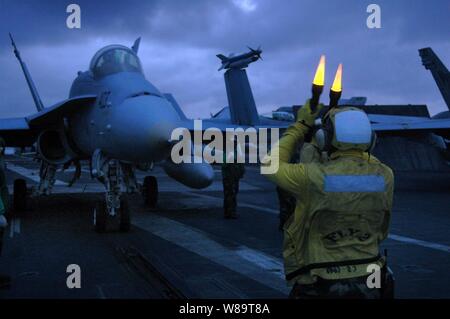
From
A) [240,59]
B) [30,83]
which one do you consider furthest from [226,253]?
[240,59]

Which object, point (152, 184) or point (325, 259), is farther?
point (152, 184)

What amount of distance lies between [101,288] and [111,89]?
5910mm

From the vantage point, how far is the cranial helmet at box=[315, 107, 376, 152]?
287cm

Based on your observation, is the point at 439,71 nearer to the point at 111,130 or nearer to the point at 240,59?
→ the point at 240,59

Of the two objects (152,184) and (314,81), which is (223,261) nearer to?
(314,81)

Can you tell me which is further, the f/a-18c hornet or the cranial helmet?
the f/a-18c hornet

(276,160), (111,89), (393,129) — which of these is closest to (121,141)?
(111,89)

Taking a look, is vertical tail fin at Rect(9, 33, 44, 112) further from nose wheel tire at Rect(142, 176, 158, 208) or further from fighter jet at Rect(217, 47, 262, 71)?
fighter jet at Rect(217, 47, 262, 71)

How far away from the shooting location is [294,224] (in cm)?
305

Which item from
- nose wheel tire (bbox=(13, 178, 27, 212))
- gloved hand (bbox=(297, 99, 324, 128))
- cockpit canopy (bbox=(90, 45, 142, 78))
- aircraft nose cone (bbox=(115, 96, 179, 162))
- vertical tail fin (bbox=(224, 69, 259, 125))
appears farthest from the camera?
vertical tail fin (bbox=(224, 69, 259, 125))

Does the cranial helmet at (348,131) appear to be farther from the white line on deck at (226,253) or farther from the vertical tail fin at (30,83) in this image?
the vertical tail fin at (30,83)

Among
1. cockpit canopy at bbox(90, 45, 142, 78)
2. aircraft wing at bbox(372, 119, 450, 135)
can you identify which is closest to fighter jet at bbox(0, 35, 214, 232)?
cockpit canopy at bbox(90, 45, 142, 78)

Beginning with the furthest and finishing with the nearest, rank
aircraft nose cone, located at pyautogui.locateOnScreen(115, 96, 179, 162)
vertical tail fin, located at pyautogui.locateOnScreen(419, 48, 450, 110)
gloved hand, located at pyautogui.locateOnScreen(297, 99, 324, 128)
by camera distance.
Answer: vertical tail fin, located at pyautogui.locateOnScreen(419, 48, 450, 110) → aircraft nose cone, located at pyautogui.locateOnScreen(115, 96, 179, 162) → gloved hand, located at pyautogui.locateOnScreen(297, 99, 324, 128)

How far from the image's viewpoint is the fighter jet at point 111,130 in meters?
10.0
